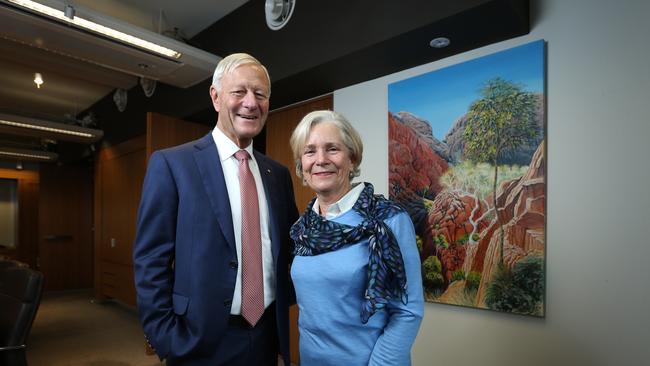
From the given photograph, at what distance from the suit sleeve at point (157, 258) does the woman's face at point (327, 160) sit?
1.72ft

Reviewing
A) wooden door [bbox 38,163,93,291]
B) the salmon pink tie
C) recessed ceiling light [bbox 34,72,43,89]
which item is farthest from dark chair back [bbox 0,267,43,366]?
wooden door [bbox 38,163,93,291]

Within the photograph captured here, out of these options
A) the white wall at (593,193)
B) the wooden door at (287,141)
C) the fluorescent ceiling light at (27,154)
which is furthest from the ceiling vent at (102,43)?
the fluorescent ceiling light at (27,154)

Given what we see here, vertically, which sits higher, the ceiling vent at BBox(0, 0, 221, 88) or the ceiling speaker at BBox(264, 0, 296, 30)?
the ceiling speaker at BBox(264, 0, 296, 30)

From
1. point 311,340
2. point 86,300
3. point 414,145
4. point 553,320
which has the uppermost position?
point 414,145

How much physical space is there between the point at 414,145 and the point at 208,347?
6.72 ft

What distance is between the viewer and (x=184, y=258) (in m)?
1.34

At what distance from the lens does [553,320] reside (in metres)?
2.14

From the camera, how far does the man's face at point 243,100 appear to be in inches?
56.6

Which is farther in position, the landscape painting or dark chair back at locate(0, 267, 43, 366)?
the landscape painting

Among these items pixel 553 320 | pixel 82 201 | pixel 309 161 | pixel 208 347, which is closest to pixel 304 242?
pixel 309 161

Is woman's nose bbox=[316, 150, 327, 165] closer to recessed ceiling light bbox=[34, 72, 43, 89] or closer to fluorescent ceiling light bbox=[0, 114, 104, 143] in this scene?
recessed ceiling light bbox=[34, 72, 43, 89]

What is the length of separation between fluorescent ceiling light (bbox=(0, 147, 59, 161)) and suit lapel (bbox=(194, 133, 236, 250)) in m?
7.99

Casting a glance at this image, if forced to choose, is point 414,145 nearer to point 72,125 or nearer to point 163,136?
point 163,136

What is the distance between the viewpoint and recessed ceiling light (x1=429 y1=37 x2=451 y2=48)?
238cm
